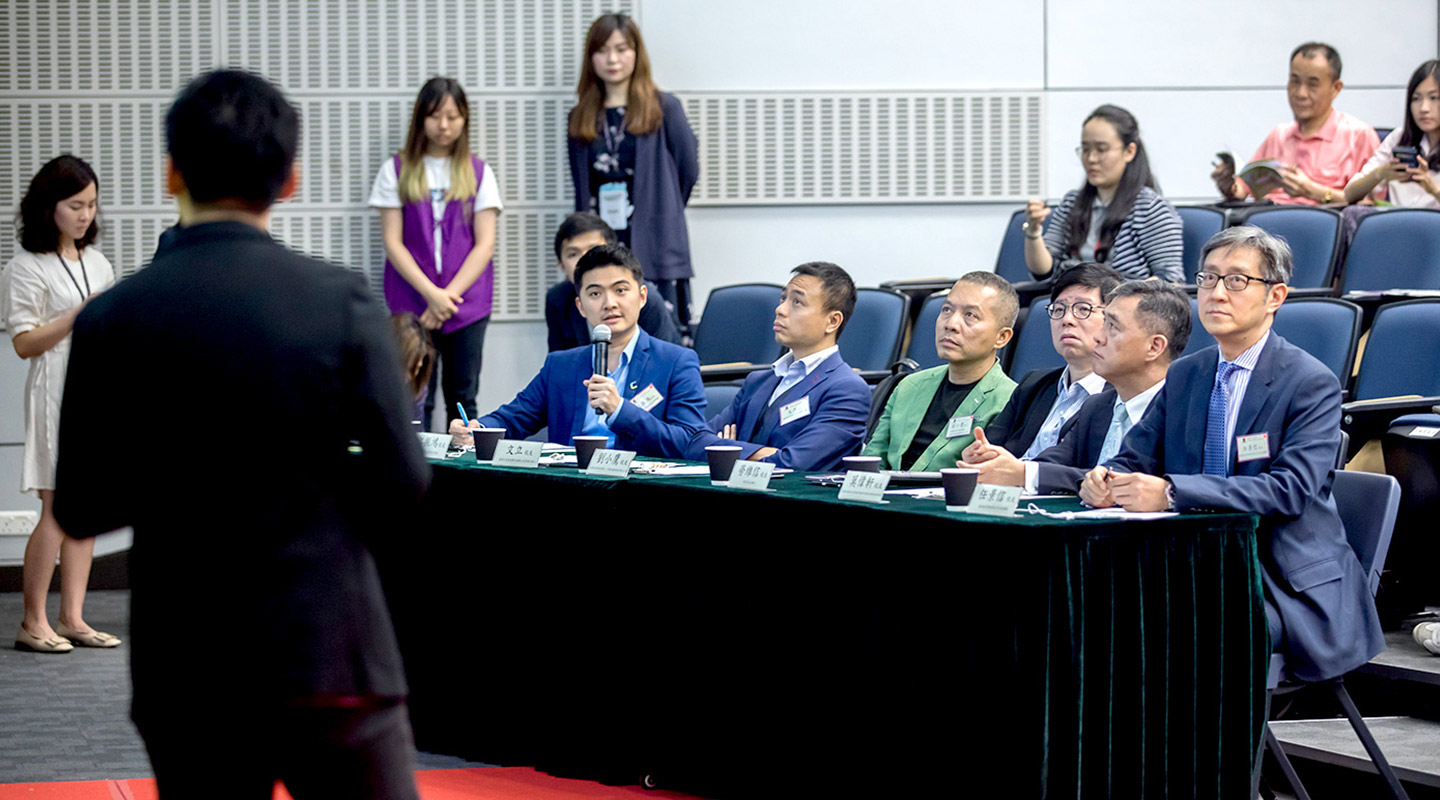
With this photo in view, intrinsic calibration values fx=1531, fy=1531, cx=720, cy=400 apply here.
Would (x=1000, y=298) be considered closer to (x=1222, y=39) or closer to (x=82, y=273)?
(x=82, y=273)

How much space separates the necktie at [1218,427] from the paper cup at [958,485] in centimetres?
60

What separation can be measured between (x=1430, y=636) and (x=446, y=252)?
3.87 m

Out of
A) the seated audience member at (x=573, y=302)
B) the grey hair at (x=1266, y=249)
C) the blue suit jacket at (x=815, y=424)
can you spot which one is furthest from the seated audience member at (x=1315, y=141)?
the grey hair at (x=1266, y=249)

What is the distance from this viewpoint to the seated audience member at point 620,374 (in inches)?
161

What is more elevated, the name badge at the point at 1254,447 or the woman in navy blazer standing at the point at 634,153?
the woman in navy blazer standing at the point at 634,153

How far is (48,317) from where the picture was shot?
4.88m

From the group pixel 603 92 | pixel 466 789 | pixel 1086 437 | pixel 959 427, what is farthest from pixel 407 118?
pixel 1086 437

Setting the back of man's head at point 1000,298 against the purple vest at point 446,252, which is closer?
the back of man's head at point 1000,298

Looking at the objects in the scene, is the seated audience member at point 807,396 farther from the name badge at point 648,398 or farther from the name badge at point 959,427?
the name badge at point 959,427

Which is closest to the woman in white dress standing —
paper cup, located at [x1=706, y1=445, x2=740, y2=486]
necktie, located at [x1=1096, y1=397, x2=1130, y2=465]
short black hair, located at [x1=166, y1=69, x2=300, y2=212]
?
paper cup, located at [x1=706, y1=445, x2=740, y2=486]

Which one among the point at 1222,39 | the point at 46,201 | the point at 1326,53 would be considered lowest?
the point at 46,201

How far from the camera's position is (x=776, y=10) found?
642 cm

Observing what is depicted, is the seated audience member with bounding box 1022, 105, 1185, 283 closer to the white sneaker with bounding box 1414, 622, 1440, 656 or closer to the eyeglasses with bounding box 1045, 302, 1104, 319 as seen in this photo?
the eyeglasses with bounding box 1045, 302, 1104, 319

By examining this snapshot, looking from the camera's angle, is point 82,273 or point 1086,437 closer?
point 1086,437
